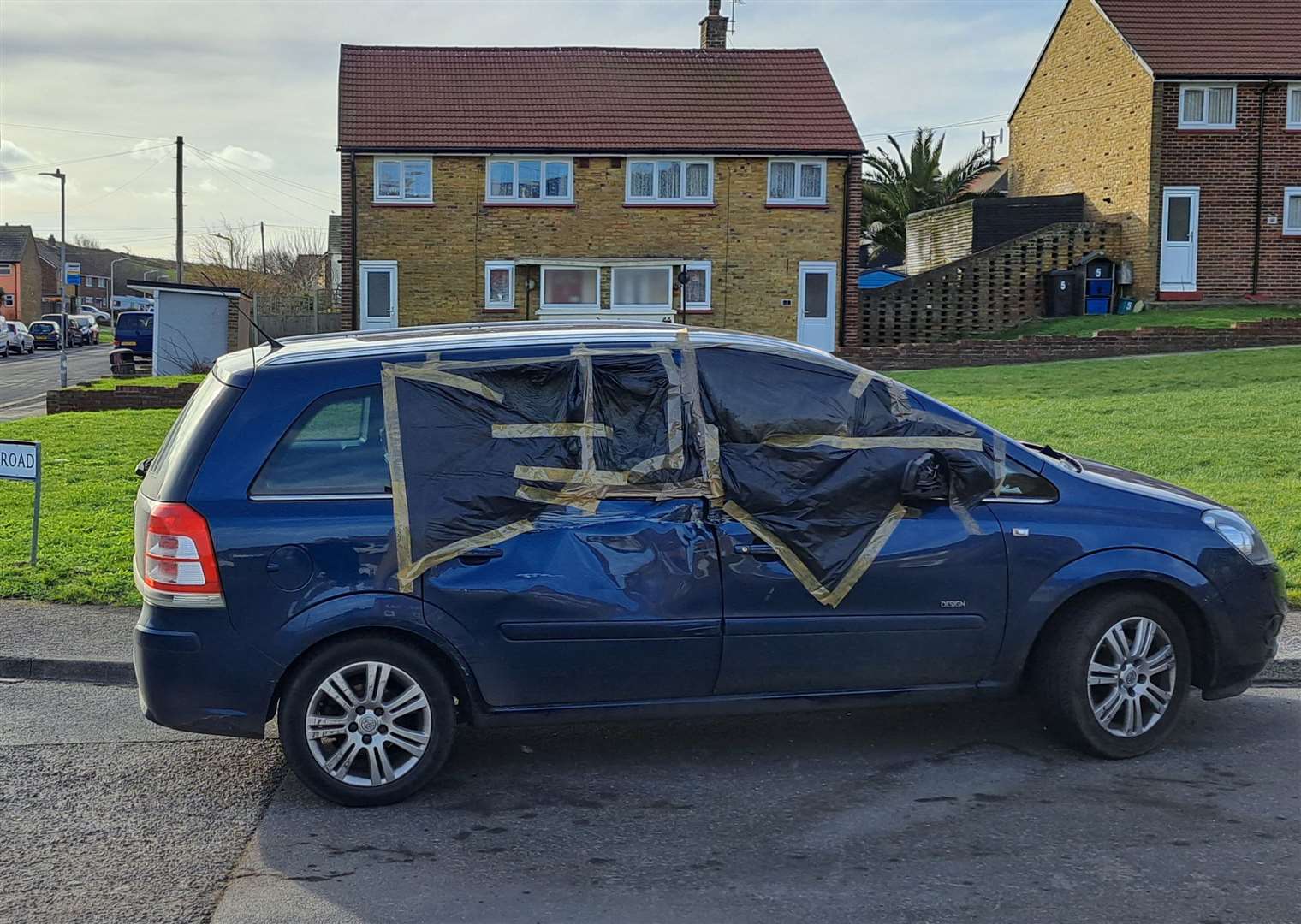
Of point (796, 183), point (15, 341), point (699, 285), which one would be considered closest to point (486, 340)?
point (699, 285)

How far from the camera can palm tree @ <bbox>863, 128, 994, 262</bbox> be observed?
4975 cm

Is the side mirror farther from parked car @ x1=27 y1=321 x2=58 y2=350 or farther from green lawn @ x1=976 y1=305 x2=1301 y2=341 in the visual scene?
parked car @ x1=27 y1=321 x2=58 y2=350

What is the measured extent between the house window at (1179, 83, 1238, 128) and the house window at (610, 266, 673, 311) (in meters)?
13.0

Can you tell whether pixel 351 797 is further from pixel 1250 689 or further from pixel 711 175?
pixel 711 175

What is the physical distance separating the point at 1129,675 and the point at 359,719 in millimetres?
3135

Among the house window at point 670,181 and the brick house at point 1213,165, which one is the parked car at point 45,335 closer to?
the house window at point 670,181

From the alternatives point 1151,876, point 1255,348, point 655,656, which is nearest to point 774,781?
point 655,656

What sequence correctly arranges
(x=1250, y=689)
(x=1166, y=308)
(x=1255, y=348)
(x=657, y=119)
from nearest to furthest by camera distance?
(x=1250, y=689) < (x=1255, y=348) < (x=1166, y=308) < (x=657, y=119)

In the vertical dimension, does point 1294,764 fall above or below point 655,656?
below

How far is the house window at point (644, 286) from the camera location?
1307 inches

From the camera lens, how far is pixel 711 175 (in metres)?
33.0

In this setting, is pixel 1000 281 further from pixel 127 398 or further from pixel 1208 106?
pixel 127 398

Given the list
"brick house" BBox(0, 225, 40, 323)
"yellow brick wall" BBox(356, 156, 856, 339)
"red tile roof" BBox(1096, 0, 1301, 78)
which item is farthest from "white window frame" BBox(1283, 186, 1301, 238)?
"brick house" BBox(0, 225, 40, 323)

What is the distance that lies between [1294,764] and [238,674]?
427cm
